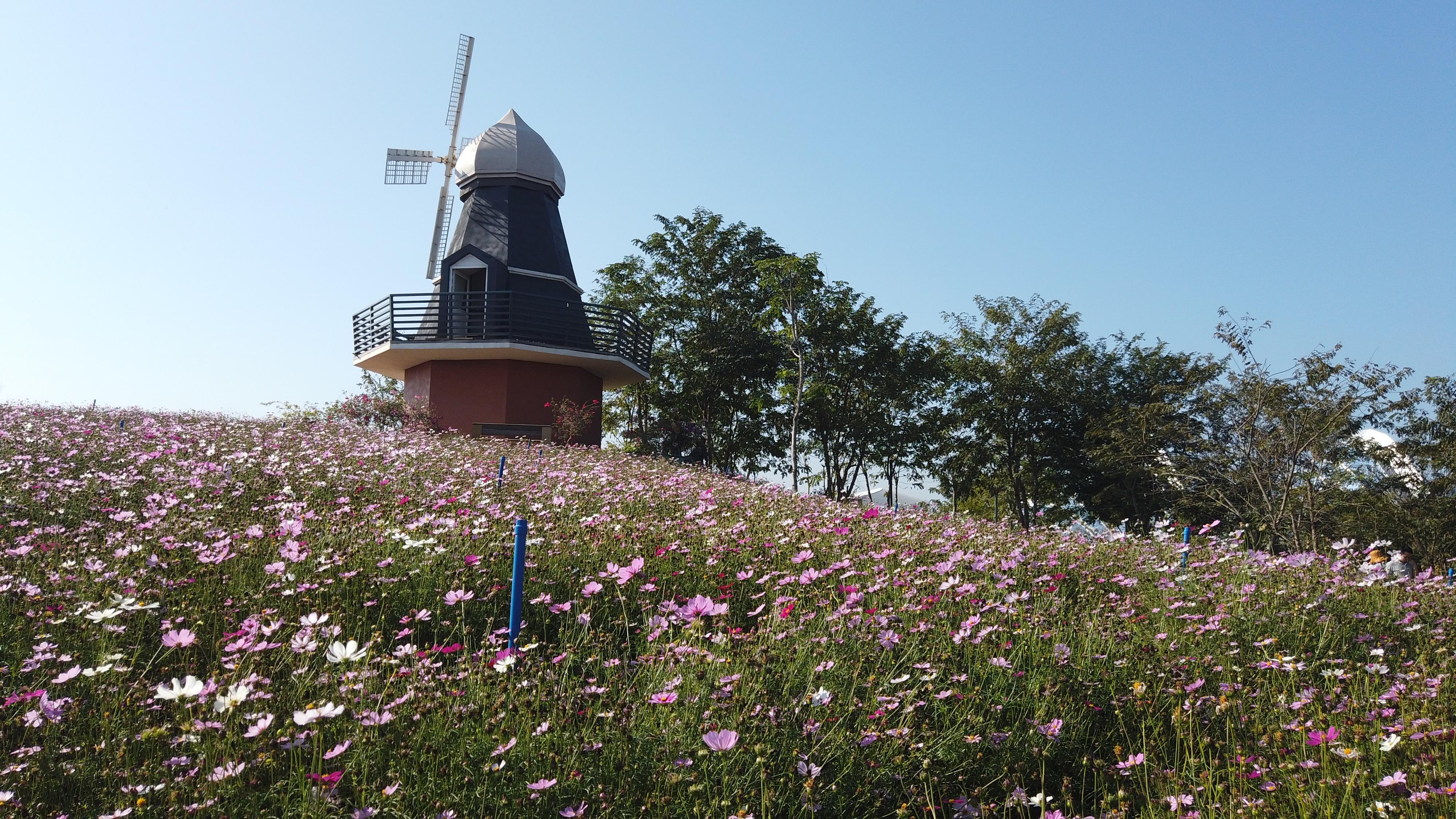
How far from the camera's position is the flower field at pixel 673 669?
10.0 ft

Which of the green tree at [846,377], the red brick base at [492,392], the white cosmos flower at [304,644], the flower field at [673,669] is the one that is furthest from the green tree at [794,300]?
the white cosmos flower at [304,644]

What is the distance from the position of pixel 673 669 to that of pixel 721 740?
1.00 m

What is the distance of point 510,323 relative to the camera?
21234mm

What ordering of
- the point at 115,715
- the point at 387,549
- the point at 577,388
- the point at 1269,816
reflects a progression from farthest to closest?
the point at 577,388, the point at 387,549, the point at 115,715, the point at 1269,816

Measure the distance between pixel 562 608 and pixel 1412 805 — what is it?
353 centimetres

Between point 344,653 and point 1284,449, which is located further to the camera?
point 1284,449

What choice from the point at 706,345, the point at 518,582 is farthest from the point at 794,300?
the point at 518,582

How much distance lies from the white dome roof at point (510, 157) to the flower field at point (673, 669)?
18650mm

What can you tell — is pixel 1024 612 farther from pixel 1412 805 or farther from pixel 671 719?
pixel 671 719

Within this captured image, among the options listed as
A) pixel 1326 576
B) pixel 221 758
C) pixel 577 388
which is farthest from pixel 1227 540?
pixel 577 388

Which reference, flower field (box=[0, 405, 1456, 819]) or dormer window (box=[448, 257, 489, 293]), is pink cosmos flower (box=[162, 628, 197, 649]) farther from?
dormer window (box=[448, 257, 489, 293])

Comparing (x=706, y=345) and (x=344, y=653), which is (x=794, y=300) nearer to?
(x=706, y=345)

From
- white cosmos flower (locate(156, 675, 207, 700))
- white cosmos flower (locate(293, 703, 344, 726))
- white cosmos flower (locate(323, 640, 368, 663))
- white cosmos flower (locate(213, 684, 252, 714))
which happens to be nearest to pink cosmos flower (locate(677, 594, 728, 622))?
white cosmos flower (locate(323, 640, 368, 663))

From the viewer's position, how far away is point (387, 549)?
5.88 m
